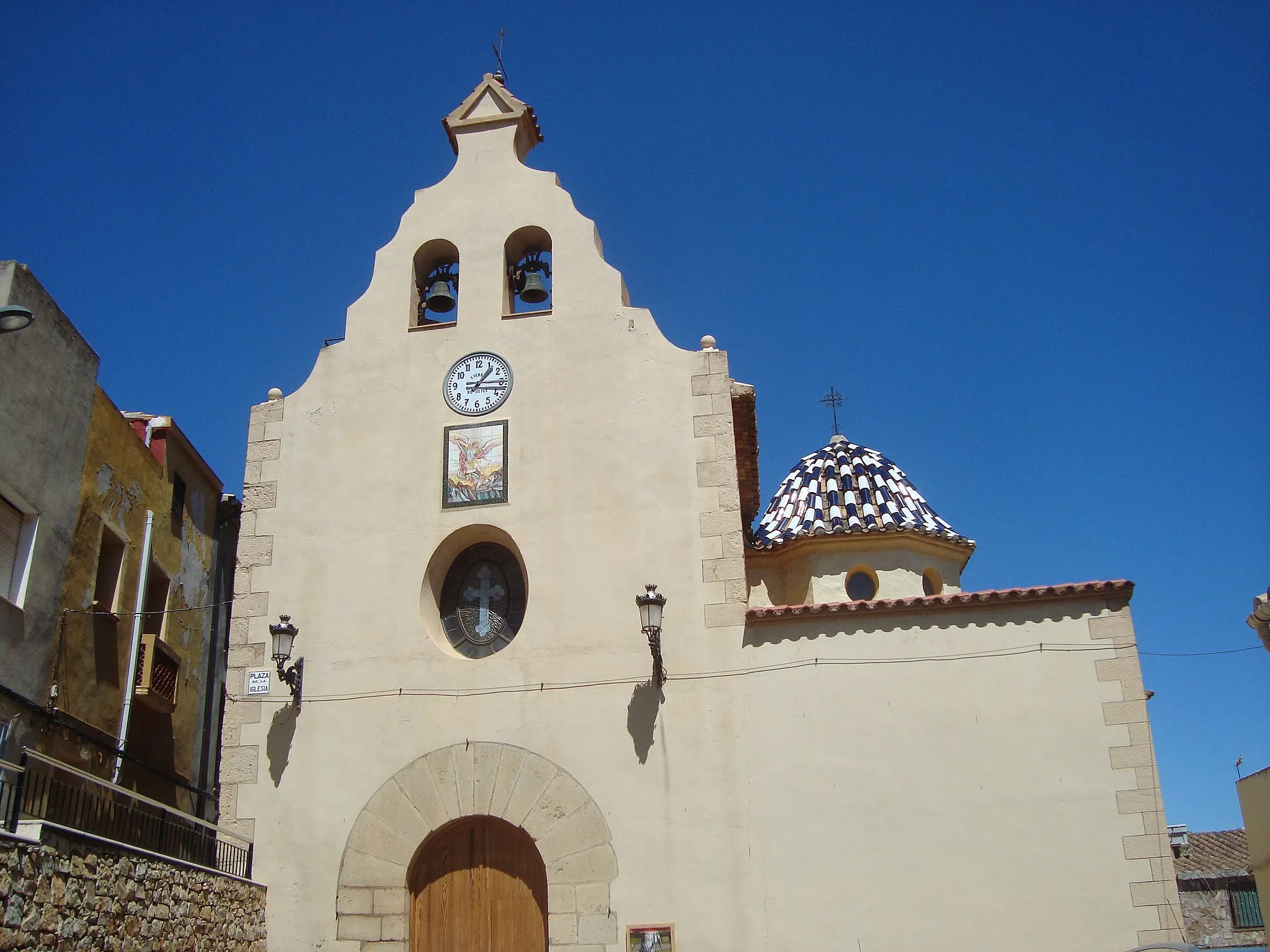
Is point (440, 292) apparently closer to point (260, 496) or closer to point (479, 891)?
point (260, 496)

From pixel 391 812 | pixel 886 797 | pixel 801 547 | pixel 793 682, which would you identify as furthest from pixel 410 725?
pixel 801 547

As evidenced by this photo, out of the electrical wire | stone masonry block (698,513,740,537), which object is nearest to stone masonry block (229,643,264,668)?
the electrical wire

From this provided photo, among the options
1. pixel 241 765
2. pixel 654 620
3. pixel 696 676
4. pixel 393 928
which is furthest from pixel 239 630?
pixel 696 676

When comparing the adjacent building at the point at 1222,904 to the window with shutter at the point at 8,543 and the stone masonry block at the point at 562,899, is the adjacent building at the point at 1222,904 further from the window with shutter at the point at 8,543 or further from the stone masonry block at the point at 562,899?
the window with shutter at the point at 8,543

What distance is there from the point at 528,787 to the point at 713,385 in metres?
4.70

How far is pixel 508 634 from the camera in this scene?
12.7 metres

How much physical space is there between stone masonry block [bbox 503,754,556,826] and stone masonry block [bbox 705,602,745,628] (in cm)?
212

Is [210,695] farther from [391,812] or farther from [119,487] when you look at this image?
[391,812]

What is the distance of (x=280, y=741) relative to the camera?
1224 centimetres

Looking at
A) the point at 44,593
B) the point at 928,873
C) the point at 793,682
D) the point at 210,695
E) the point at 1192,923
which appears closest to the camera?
the point at 928,873

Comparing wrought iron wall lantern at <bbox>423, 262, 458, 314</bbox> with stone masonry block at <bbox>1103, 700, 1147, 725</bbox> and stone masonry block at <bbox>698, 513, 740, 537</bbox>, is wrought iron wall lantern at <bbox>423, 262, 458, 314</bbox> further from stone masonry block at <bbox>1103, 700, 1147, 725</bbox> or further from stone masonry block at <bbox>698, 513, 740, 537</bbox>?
stone masonry block at <bbox>1103, 700, 1147, 725</bbox>

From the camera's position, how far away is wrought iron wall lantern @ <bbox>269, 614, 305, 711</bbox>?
12023mm

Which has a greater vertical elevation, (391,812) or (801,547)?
(801,547)

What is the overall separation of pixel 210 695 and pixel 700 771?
29.5 feet
